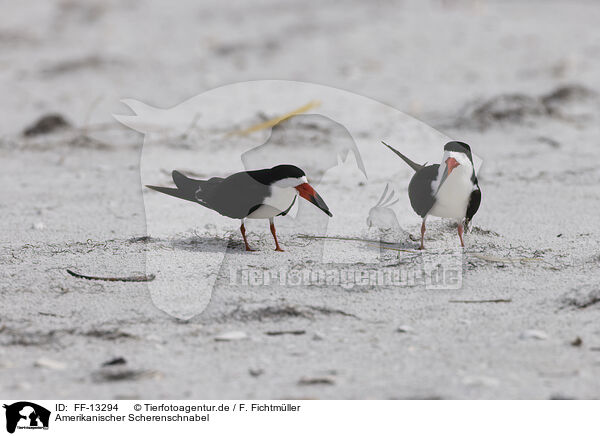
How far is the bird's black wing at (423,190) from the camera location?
Result: 300cm

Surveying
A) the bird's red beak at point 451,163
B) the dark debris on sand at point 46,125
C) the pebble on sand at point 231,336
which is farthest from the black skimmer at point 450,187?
the dark debris on sand at point 46,125

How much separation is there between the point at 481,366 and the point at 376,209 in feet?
5.27

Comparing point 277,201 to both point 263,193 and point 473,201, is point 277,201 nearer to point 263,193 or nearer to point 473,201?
point 263,193

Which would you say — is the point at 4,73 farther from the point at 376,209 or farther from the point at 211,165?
the point at 376,209

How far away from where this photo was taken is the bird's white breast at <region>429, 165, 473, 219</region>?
2947mm

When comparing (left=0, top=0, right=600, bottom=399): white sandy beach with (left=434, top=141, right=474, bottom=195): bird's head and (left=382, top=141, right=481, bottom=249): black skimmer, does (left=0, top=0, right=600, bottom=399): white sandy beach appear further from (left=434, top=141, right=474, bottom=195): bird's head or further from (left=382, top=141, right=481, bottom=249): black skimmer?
(left=434, top=141, right=474, bottom=195): bird's head

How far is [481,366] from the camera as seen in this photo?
2.34 metres

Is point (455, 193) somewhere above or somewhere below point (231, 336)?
above

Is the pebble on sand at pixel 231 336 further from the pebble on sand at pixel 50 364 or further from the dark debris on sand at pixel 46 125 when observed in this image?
the dark debris on sand at pixel 46 125
